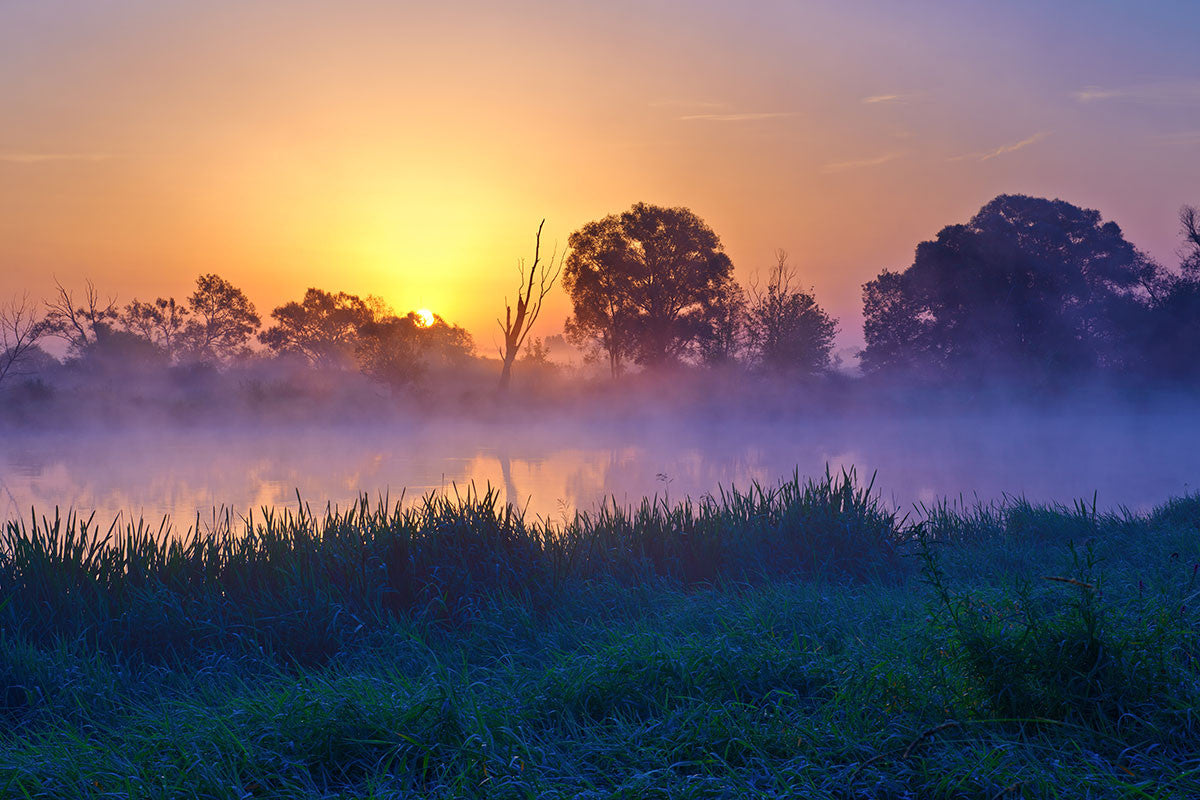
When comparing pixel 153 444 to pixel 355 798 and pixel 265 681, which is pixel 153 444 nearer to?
pixel 265 681

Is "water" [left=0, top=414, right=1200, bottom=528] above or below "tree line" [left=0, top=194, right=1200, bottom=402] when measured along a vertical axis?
below

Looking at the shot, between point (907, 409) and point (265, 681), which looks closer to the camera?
point (265, 681)

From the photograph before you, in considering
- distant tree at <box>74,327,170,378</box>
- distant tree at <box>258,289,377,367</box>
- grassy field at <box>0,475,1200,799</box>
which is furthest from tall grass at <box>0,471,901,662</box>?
distant tree at <box>258,289,377,367</box>

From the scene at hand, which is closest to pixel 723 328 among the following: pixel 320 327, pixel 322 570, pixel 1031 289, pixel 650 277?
pixel 650 277

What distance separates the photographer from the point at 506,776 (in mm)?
2863

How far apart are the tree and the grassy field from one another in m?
A: 32.9

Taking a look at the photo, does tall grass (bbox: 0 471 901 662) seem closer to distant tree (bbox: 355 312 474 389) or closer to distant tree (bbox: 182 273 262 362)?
distant tree (bbox: 355 312 474 389)

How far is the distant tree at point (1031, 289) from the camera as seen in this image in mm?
35312

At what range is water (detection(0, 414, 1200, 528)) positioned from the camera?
15312 mm

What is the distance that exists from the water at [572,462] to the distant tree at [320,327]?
15.2 meters

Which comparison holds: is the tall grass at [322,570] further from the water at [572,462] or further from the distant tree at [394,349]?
the distant tree at [394,349]

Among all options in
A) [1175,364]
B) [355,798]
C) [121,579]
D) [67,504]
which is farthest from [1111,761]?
[1175,364]

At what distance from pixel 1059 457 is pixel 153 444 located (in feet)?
93.3

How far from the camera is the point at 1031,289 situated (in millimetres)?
35344
